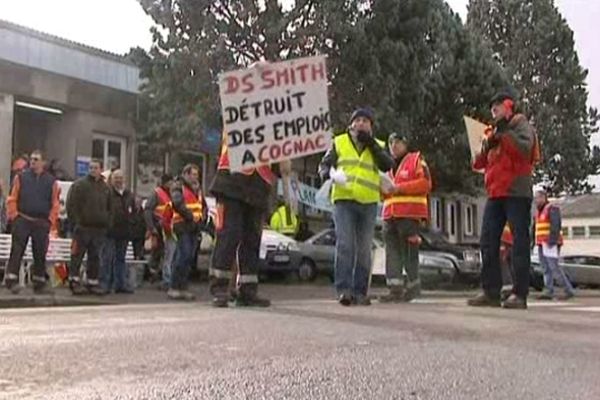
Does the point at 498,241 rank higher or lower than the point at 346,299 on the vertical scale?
higher

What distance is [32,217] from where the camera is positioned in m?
11.8

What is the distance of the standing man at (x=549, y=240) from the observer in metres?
15.3

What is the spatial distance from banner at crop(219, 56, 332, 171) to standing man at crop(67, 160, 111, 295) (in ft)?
15.4

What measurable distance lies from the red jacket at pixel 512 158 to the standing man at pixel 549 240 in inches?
284

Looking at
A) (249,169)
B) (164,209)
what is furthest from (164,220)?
(249,169)

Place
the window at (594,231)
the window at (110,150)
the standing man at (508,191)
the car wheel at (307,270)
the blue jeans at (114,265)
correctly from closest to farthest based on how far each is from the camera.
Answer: the standing man at (508,191), the blue jeans at (114,265), the car wheel at (307,270), the window at (110,150), the window at (594,231)

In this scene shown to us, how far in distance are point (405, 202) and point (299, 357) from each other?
17.0 feet

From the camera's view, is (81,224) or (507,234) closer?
(81,224)

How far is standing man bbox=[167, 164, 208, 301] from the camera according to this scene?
456 inches

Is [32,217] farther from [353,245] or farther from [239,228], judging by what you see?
[353,245]

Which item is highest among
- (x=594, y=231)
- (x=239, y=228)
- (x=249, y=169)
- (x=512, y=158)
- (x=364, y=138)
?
(x=594, y=231)

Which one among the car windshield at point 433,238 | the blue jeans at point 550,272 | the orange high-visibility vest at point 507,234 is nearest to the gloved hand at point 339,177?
the orange high-visibility vest at point 507,234

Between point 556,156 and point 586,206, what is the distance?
1035 inches

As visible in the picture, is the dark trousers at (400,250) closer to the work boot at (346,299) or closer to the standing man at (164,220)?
the work boot at (346,299)
